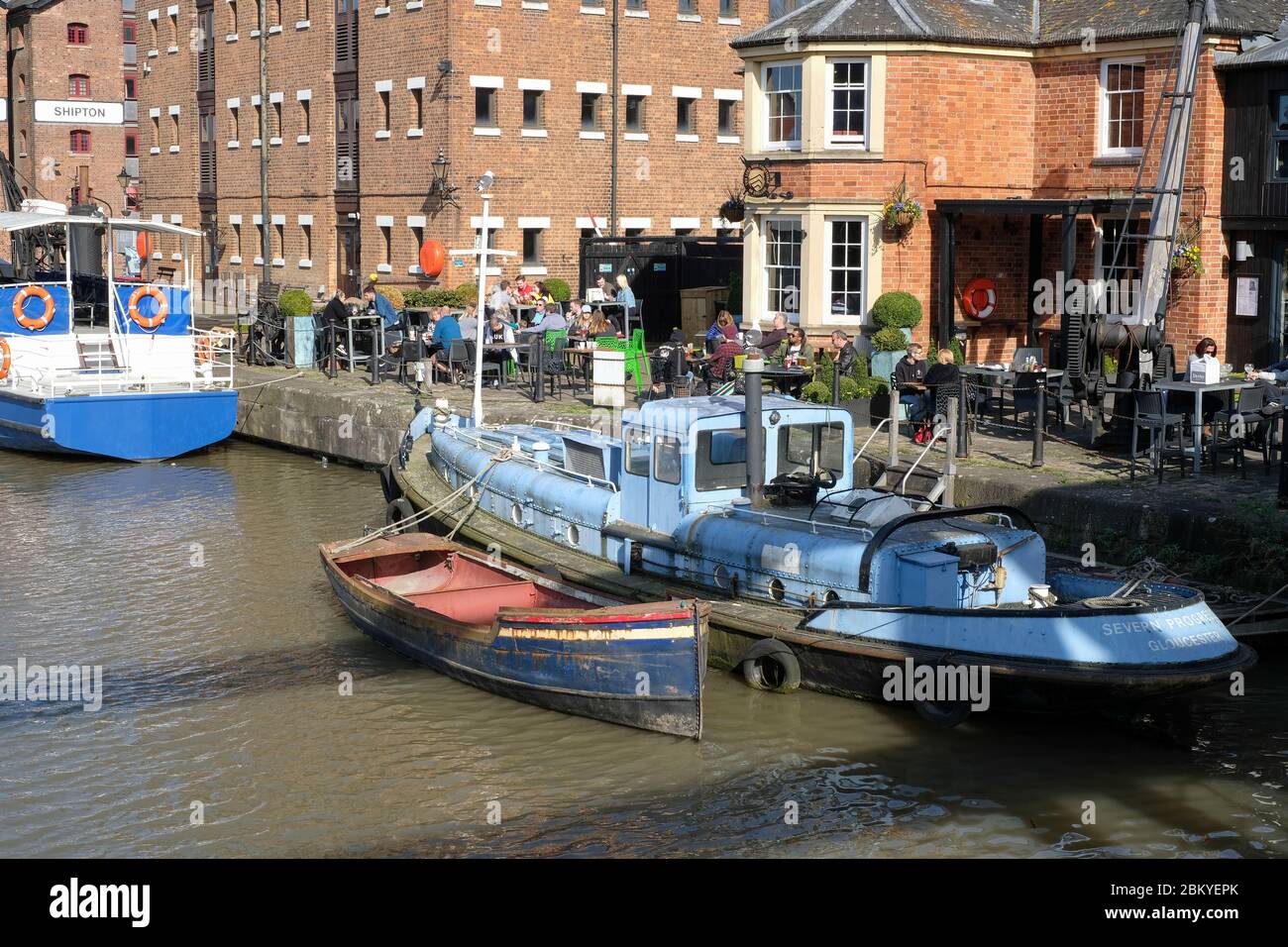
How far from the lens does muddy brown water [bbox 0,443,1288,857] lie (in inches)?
452

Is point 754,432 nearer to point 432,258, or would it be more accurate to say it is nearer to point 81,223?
point 81,223

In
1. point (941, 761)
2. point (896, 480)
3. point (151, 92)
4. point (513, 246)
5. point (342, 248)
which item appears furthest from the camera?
point (151, 92)

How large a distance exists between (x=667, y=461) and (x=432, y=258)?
23.1 m

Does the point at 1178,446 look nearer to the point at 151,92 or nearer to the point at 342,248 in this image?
the point at 342,248

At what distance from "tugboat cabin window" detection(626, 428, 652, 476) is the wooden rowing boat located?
4.31 ft

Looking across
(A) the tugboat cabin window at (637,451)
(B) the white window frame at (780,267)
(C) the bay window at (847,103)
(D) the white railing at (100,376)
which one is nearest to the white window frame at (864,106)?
(C) the bay window at (847,103)

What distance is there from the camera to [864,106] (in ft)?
87.4

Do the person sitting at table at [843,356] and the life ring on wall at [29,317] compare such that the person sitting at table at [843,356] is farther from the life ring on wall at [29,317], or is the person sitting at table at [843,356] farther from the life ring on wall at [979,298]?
the life ring on wall at [29,317]

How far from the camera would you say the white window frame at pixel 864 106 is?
26562mm

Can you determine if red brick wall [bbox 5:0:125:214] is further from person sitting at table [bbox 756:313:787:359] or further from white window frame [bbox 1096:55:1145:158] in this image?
white window frame [bbox 1096:55:1145:158]
